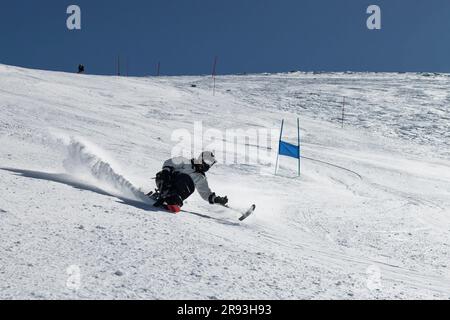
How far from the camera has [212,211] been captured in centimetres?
895

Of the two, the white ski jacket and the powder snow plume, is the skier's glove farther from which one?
the powder snow plume

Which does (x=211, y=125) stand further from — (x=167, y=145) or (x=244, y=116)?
(x=167, y=145)

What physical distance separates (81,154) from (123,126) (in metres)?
7.15

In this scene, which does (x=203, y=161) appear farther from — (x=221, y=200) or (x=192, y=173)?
(x=221, y=200)

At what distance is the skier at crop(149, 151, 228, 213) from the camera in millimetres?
8202

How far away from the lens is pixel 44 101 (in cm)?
2009

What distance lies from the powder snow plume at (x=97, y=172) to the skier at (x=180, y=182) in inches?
21.4

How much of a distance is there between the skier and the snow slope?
295 millimetres

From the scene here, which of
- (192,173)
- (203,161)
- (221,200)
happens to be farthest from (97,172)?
(221,200)

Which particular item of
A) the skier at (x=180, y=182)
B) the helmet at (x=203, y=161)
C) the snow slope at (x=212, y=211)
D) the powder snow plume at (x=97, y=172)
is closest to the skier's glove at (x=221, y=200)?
the skier at (x=180, y=182)

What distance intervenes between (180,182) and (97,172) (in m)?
2.25

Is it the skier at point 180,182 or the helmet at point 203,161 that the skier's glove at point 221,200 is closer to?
the skier at point 180,182

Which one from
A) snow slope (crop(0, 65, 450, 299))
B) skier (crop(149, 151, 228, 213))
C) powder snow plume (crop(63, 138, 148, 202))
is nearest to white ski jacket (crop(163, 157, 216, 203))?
skier (crop(149, 151, 228, 213))
